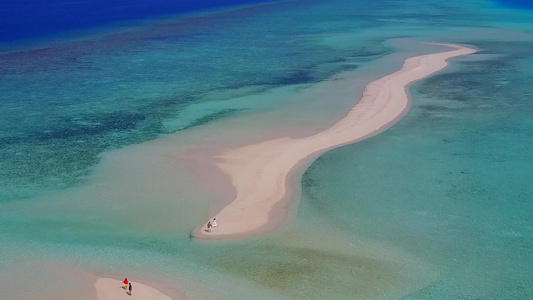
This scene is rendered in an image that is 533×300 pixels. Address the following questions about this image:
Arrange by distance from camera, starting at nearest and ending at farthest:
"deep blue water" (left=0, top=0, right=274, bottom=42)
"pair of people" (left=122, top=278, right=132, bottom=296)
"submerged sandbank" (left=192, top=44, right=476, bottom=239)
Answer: "pair of people" (left=122, top=278, right=132, bottom=296), "submerged sandbank" (left=192, top=44, right=476, bottom=239), "deep blue water" (left=0, top=0, right=274, bottom=42)

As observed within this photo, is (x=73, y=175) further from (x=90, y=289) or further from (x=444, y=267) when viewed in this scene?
(x=444, y=267)

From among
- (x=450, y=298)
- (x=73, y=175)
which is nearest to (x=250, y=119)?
(x=73, y=175)

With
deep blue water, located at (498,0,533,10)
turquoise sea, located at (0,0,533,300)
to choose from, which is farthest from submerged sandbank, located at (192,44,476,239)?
deep blue water, located at (498,0,533,10)

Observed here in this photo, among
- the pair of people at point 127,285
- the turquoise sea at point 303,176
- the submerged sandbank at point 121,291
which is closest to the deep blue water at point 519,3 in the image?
the turquoise sea at point 303,176

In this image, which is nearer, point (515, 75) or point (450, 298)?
point (450, 298)

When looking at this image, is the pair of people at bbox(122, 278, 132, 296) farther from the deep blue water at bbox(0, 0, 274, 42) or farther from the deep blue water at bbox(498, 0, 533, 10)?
the deep blue water at bbox(498, 0, 533, 10)

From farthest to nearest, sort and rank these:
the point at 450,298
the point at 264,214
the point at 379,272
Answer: the point at 264,214, the point at 379,272, the point at 450,298

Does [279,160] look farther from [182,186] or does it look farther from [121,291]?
[121,291]
